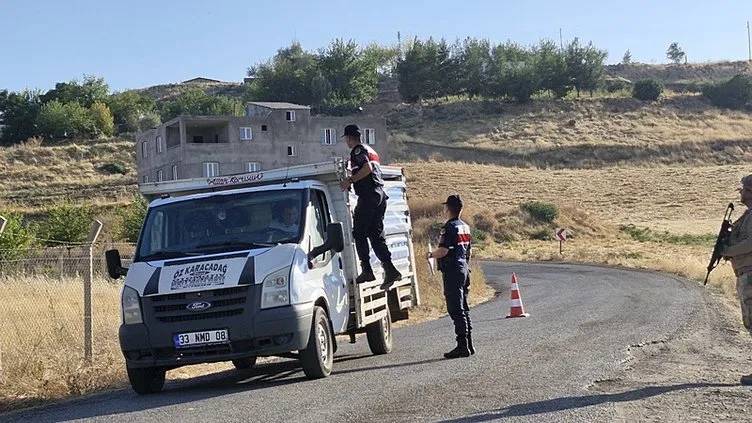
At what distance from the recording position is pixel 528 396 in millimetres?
8516

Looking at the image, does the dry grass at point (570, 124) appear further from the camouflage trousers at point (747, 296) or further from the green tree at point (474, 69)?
the camouflage trousers at point (747, 296)

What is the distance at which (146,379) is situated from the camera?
10062 millimetres

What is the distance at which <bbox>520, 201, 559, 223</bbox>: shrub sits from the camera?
207ft

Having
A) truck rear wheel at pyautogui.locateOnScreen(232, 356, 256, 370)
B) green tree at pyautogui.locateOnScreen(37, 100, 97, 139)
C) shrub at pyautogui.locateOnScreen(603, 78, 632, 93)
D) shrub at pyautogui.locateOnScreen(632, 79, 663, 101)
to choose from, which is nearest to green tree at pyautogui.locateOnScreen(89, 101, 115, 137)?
green tree at pyautogui.locateOnScreen(37, 100, 97, 139)

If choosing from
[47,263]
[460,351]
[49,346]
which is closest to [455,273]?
[460,351]

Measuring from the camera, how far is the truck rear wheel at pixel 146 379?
9.96m

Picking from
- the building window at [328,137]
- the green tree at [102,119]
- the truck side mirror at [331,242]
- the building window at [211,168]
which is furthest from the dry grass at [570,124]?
the truck side mirror at [331,242]

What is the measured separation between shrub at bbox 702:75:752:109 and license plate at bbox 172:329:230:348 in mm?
119653

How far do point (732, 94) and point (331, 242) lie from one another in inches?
4745

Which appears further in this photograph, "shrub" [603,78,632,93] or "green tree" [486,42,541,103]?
"shrub" [603,78,632,93]

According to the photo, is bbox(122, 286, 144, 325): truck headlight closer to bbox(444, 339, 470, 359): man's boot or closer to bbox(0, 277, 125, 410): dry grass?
bbox(0, 277, 125, 410): dry grass

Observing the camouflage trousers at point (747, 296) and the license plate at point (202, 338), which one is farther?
the license plate at point (202, 338)

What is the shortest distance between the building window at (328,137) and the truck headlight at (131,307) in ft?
228

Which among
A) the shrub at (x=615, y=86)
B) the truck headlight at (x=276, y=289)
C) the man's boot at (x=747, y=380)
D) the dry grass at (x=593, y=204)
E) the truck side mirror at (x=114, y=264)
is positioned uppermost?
the shrub at (x=615, y=86)
